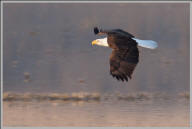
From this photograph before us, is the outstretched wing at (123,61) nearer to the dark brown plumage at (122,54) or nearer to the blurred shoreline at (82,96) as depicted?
the dark brown plumage at (122,54)

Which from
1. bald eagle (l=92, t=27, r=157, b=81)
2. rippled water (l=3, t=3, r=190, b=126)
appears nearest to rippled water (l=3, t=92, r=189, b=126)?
rippled water (l=3, t=3, r=190, b=126)

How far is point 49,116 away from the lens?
7750mm

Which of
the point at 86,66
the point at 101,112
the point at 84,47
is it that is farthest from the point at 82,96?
the point at 84,47

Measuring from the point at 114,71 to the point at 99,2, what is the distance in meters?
7.45

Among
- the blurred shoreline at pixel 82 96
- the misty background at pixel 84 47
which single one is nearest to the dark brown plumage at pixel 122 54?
the blurred shoreline at pixel 82 96

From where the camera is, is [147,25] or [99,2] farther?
[99,2]

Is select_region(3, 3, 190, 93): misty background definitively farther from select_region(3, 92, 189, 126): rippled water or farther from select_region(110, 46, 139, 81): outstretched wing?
select_region(110, 46, 139, 81): outstretched wing

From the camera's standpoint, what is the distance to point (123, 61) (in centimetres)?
739

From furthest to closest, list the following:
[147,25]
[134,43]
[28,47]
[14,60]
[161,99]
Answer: [147,25], [28,47], [14,60], [161,99], [134,43]

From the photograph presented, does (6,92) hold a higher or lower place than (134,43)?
lower

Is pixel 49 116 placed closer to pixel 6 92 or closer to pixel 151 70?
pixel 6 92

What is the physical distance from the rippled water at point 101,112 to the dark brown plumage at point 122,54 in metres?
0.66

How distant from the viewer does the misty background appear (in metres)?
9.61

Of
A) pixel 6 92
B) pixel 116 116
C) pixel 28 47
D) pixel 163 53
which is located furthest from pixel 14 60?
pixel 116 116
